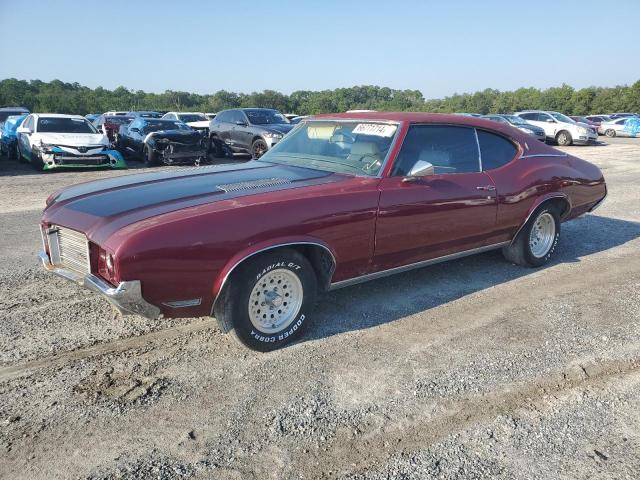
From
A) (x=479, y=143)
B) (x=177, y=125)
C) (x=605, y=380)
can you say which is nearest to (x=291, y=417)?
(x=605, y=380)

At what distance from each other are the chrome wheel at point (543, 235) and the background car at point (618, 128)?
3046cm

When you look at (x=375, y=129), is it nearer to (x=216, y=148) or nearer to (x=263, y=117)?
(x=263, y=117)

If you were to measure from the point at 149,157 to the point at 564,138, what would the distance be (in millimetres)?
19006

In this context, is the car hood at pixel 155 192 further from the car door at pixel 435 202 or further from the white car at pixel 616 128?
the white car at pixel 616 128

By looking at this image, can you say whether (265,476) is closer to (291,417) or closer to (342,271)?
(291,417)

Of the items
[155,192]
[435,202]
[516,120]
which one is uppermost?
[155,192]

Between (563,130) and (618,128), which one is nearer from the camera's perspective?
(563,130)

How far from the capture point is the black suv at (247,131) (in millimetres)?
14656

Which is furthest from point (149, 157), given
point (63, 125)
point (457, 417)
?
point (457, 417)

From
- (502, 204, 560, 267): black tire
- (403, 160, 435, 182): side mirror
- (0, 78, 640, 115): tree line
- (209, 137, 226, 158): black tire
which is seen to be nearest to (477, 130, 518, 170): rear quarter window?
(502, 204, 560, 267): black tire

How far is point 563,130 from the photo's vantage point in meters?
24.1

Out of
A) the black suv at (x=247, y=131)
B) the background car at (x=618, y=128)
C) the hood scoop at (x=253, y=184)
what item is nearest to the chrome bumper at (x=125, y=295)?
the hood scoop at (x=253, y=184)

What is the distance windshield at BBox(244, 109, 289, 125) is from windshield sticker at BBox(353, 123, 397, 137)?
11.3 metres

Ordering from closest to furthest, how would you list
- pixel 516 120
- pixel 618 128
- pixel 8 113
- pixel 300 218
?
pixel 300 218, pixel 8 113, pixel 516 120, pixel 618 128
